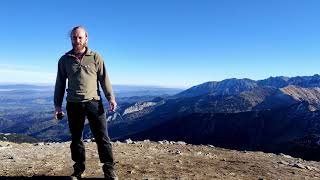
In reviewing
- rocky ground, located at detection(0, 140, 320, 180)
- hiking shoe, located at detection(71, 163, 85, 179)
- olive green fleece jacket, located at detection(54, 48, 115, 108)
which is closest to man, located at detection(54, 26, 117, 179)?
olive green fleece jacket, located at detection(54, 48, 115, 108)

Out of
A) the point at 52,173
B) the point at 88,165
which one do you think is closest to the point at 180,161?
the point at 88,165

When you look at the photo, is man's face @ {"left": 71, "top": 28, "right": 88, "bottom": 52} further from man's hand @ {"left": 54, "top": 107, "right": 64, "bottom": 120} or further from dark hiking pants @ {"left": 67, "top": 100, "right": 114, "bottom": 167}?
man's hand @ {"left": 54, "top": 107, "right": 64, "bottom": 120}

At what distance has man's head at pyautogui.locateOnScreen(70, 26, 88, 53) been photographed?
11624 mm

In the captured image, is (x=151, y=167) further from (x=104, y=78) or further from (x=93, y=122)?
(x=104, y=78)

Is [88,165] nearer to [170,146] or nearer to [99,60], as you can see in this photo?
[99,60]

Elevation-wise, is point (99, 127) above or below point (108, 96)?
below

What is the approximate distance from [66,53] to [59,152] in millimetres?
9476

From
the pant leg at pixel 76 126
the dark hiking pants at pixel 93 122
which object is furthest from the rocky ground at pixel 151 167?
the dark hiking pants at pixel 93 122

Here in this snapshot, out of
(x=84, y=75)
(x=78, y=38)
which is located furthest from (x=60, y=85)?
(x=78, y=38)

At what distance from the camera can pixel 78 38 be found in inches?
459

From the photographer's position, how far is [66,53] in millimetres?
12156

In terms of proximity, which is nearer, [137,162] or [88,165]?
[88,165]

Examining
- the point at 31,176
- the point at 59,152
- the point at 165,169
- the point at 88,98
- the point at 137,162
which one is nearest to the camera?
the point at 88,98

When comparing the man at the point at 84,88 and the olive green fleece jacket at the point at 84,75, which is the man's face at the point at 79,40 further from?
the olive green fleece jacket at the point at 84,75
